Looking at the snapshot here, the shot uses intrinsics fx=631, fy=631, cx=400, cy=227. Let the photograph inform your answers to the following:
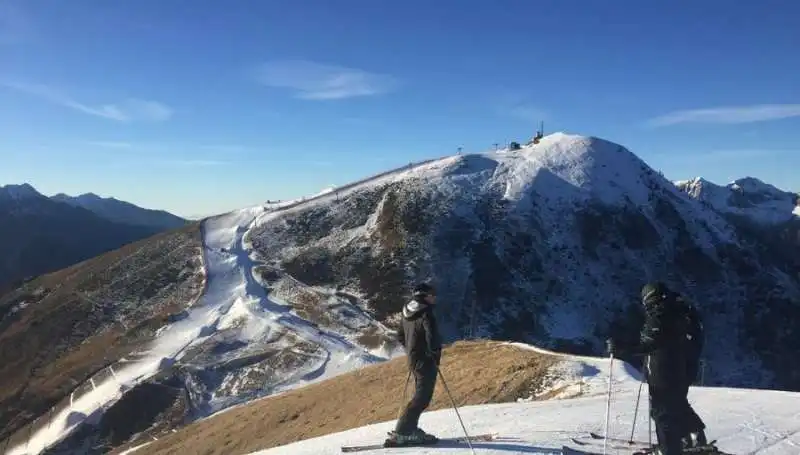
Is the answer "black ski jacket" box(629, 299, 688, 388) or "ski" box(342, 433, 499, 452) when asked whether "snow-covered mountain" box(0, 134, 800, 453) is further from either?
"black ski jacket" box(629, 299, 688, 388)

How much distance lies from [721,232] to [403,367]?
8256 cm

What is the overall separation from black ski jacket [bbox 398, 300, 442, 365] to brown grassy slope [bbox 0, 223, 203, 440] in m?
49.6

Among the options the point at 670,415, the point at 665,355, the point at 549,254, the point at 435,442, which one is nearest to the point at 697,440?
the point at 670,415

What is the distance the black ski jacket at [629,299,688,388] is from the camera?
9070mm

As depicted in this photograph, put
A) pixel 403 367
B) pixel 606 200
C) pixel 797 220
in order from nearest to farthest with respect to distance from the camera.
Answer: pixel 403 367, pixel 606 200, pixel 797 220

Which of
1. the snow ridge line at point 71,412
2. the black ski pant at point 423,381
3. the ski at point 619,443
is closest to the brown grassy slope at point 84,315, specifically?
the snow ridge line at point 71,412

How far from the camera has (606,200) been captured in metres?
91.3

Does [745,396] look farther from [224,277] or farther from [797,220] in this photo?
[797,220]

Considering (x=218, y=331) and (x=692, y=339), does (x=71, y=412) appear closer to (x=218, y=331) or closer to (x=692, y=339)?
(x=218, y=331)

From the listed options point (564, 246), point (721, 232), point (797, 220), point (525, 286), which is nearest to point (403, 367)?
point (525, 286)

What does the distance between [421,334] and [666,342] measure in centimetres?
404

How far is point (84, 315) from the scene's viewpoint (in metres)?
71.8

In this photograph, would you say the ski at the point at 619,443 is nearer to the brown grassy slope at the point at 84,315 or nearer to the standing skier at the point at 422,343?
the standing skier at the point at 422,343

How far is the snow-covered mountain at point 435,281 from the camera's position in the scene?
51.2 meters
